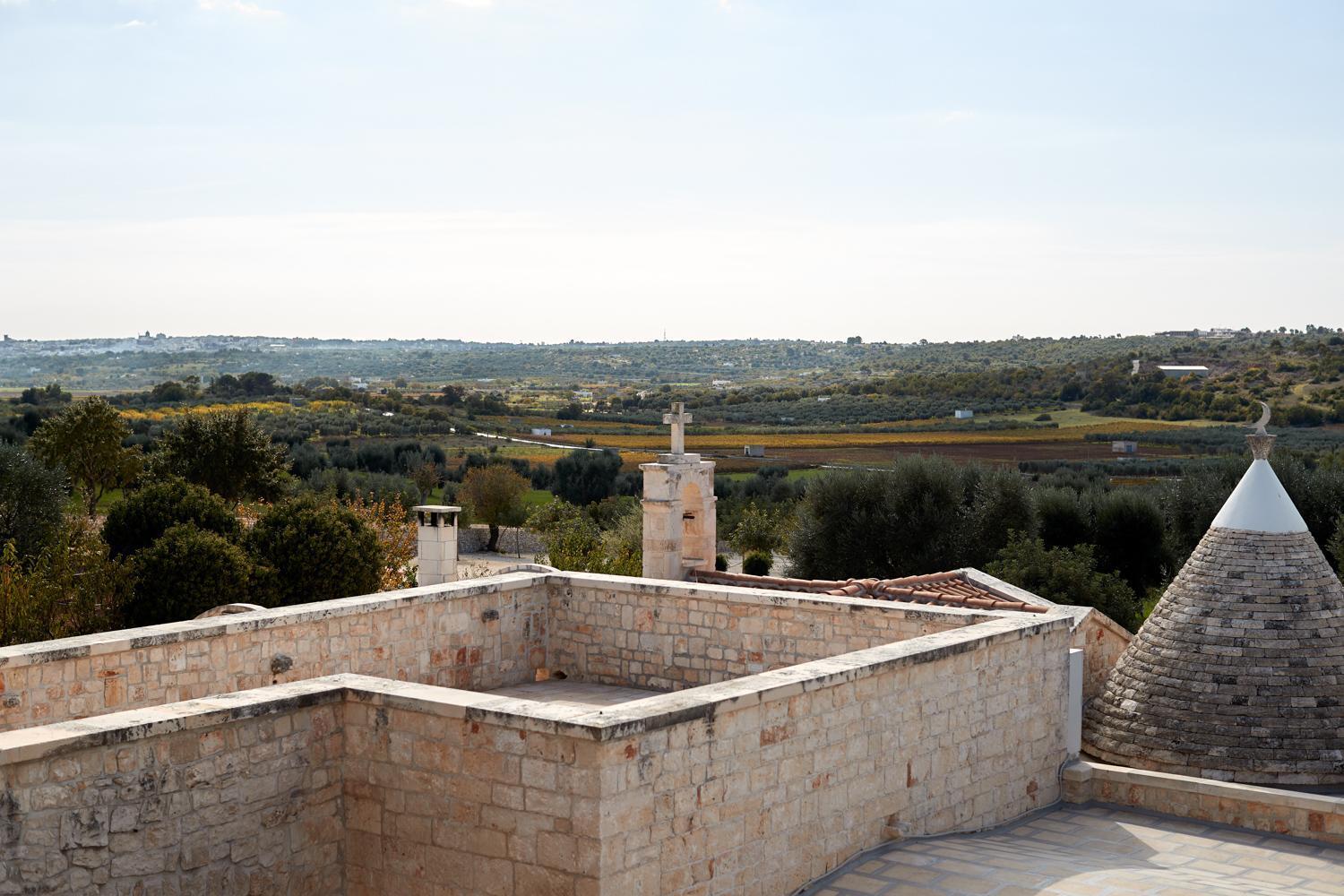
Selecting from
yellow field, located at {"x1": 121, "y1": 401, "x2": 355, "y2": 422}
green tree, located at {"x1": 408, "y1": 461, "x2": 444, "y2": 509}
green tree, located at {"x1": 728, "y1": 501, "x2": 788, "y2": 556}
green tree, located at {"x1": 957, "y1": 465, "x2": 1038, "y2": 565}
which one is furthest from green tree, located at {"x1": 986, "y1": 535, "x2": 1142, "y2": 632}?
yellow field, located at {"x1": 121, "y1": 401, "x2": 355, "y2": 422}

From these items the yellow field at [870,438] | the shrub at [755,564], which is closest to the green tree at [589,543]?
the shrub at [755,564]

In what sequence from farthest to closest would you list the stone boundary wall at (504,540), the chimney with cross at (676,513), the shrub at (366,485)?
1. the stone boundary wall at (504,540)
2. the shrub at (366,485)
3. the chimney with cross at (676,513)

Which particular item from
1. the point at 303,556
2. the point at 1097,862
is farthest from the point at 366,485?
the point at 1097,862

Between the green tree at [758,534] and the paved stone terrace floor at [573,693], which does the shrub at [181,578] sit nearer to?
the paved stone terrace floor at [573,693]

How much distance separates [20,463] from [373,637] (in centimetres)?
2329

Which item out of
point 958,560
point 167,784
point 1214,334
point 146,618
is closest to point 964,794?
point 167,784

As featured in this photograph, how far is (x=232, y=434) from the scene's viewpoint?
3981 centimetres

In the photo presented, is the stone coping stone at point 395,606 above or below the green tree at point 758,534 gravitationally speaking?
above

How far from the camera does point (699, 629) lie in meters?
11.9

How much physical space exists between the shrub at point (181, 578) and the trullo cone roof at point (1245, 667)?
44.6 feet

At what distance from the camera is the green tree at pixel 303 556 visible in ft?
77.7

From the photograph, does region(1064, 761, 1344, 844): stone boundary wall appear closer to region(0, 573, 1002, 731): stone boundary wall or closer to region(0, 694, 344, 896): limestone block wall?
region(0, 573, 1002, 731): stone boundary wall

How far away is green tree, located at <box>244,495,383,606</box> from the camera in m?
23.7

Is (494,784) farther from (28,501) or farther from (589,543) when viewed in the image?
(589,543)
